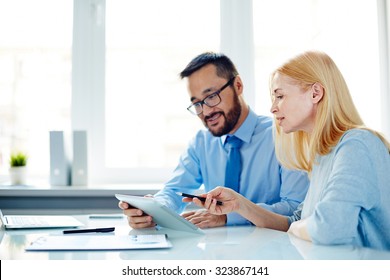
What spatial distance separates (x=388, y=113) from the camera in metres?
2.54

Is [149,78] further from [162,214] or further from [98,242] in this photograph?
[98,242]

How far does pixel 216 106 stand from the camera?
2.11 meters

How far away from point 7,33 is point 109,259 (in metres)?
2.35

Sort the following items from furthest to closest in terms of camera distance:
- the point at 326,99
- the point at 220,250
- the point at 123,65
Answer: the point at 123,65
the point at 326,99
the point at 220,250

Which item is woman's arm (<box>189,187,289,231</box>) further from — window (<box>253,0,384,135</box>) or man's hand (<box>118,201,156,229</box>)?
window (<box>253,0,384,135</box>)

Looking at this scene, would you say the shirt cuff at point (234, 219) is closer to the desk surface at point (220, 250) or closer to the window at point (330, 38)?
the desk surface at point (220, 250)

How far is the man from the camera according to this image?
2.01m

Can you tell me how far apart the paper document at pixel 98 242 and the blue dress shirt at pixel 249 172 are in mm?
577

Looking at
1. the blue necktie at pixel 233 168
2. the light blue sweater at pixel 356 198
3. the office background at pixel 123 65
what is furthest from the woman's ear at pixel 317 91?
the office background at pixel 123 65

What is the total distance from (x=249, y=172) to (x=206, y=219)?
46cm

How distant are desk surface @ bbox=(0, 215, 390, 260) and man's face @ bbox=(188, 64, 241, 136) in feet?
2.39

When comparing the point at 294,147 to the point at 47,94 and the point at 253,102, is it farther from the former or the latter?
the point at 47,94

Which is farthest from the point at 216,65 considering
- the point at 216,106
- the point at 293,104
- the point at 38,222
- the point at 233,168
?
the point at 38,222

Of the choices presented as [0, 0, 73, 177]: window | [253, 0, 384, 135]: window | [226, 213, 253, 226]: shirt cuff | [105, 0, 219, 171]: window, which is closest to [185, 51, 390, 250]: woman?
[226, 213, 253, 226]: shirt cuff
